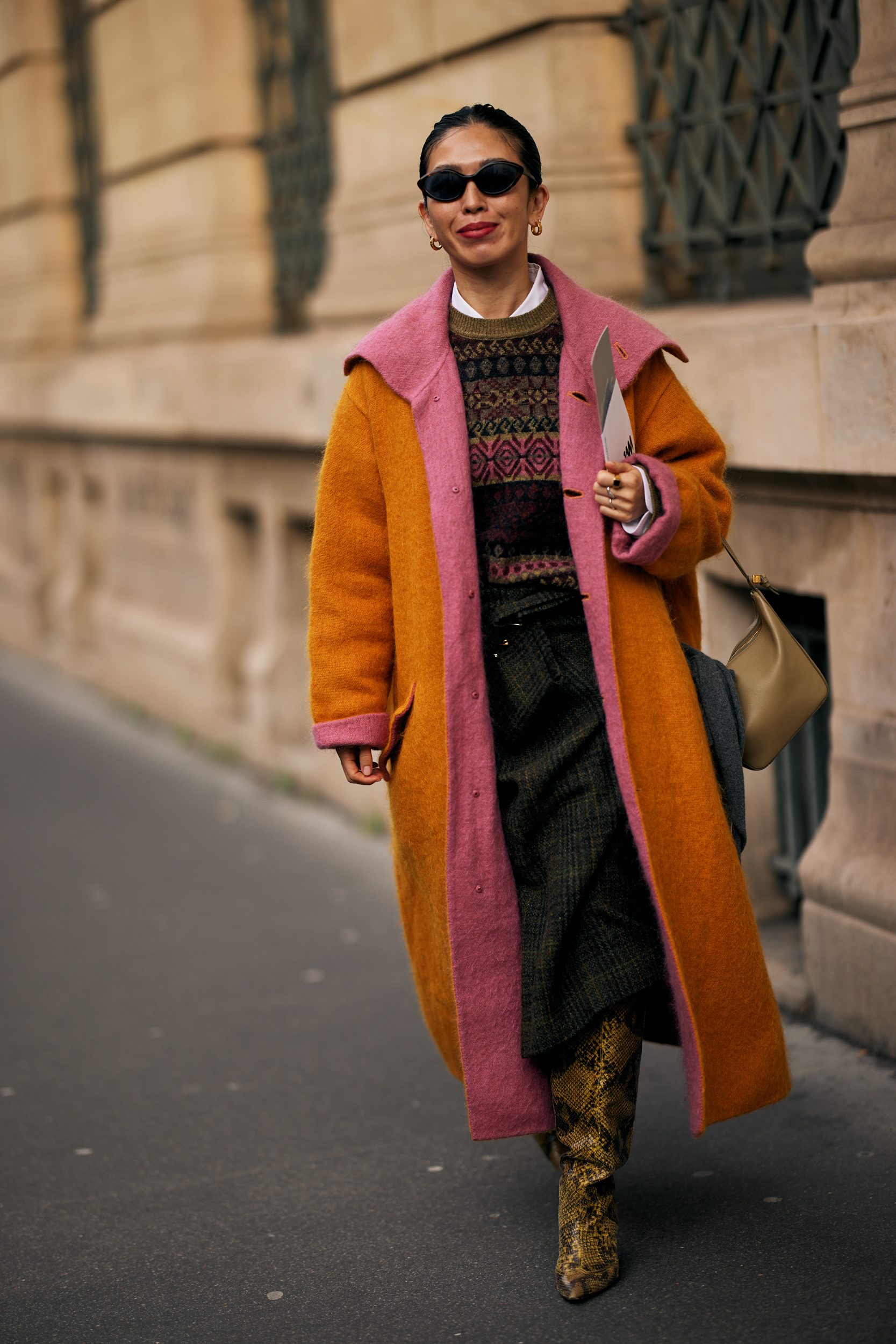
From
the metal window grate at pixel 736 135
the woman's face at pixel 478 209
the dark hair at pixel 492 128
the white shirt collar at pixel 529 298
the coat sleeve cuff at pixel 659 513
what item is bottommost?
the coat sleeve cuff at pixel 659 513

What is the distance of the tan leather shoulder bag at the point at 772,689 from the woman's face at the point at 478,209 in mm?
705

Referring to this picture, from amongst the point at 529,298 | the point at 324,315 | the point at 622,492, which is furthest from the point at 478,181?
the point at 324,315

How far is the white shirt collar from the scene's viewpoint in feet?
10.9

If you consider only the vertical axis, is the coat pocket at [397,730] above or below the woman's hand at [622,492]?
below

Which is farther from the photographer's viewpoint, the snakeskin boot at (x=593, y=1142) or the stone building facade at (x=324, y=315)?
the stone building facade at (x=324, y=315)

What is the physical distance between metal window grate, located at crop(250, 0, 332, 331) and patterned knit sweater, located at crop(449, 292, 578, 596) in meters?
4.60

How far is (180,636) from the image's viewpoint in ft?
30.1

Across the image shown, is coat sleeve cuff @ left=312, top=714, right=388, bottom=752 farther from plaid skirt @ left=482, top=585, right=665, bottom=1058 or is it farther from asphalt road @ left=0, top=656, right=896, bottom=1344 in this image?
asphalt road @ left=0, top=656, right=896, bottom=1344

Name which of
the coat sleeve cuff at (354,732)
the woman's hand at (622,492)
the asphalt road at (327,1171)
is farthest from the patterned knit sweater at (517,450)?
the asphalt road at (327,1171)

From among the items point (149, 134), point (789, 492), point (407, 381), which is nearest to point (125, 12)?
point (149, 134)

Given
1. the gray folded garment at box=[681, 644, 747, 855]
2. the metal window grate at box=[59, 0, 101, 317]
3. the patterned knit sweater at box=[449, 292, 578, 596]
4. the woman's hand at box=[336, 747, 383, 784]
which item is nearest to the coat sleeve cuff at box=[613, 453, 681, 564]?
the patterned knit sweater at box=[449, 292, 578, 596]

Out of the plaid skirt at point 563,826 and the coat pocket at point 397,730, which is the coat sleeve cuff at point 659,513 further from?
the coat pocket at point 397,730

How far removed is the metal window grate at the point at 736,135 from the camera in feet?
15.0

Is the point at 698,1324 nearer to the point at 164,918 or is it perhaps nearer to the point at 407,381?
the point at 407,381
